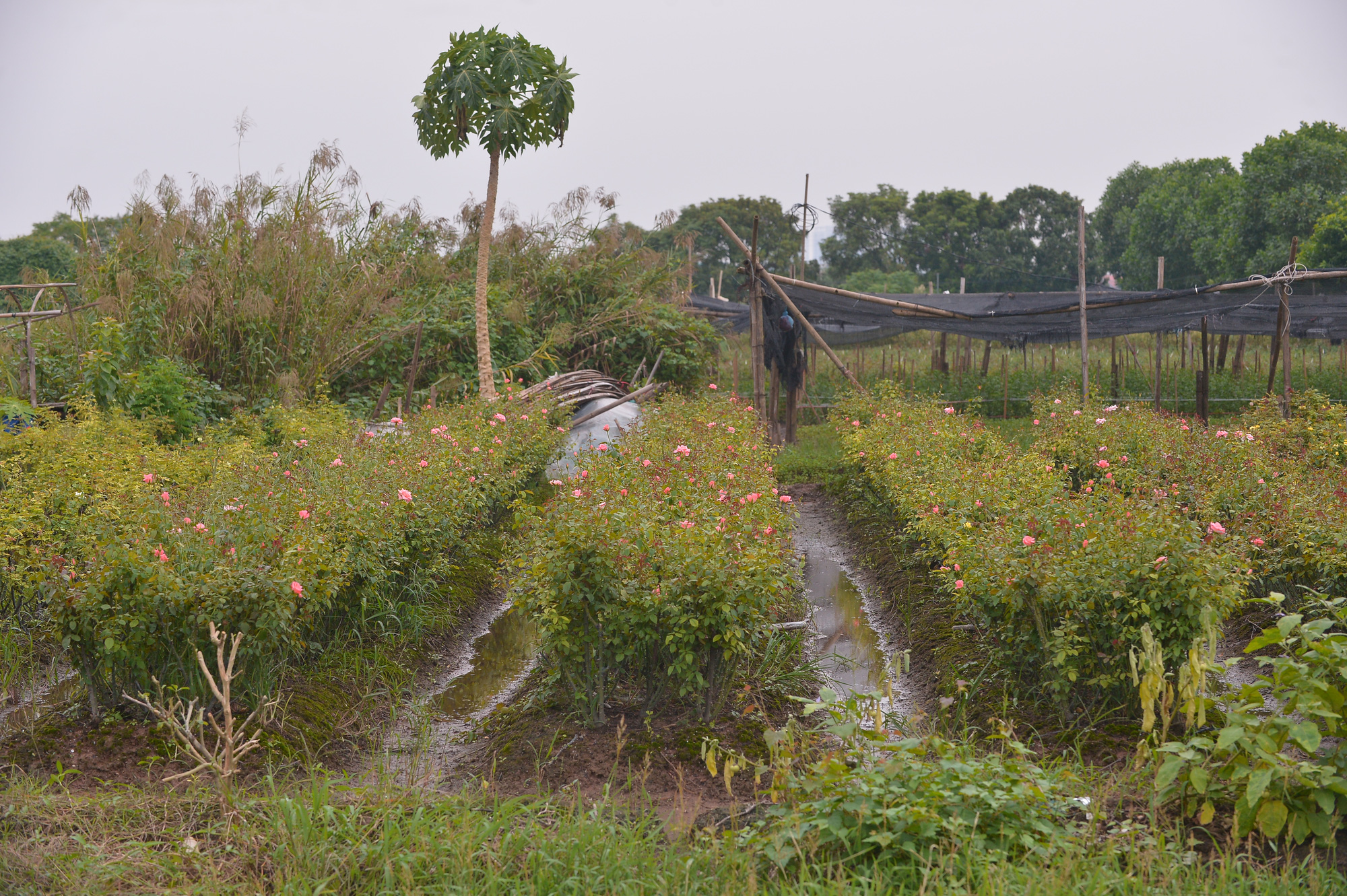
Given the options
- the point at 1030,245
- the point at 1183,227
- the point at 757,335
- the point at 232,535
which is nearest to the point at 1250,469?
the point at 232,535

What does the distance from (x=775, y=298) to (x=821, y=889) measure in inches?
442

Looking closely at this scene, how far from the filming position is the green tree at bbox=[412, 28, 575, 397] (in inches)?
442

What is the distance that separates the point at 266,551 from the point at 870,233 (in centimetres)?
4015

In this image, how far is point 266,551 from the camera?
171 inches

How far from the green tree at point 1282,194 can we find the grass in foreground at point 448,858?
89.5 feet

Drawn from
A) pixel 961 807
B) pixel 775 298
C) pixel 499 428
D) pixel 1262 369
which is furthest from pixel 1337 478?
pixel 1262 369

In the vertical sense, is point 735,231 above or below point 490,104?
above

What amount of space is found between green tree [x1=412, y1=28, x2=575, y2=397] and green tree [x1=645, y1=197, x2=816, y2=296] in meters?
25.0

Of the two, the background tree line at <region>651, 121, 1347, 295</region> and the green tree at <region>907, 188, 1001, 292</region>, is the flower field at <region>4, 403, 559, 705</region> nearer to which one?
the background tree line at <region>651, 121, 1347, 295</region>

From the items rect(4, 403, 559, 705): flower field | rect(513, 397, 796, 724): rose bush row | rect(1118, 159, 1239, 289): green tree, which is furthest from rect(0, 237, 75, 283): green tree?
rect(1118, 159, 1239, 289): green tree

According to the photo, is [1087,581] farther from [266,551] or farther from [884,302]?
[884,302]

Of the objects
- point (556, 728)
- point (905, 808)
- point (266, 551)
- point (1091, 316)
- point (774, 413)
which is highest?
point (1091, 316)

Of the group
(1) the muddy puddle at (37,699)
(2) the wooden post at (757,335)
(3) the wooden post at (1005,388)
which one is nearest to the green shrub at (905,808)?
(1) the muddy puddle at (37,699)

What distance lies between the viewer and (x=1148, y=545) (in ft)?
12.7
